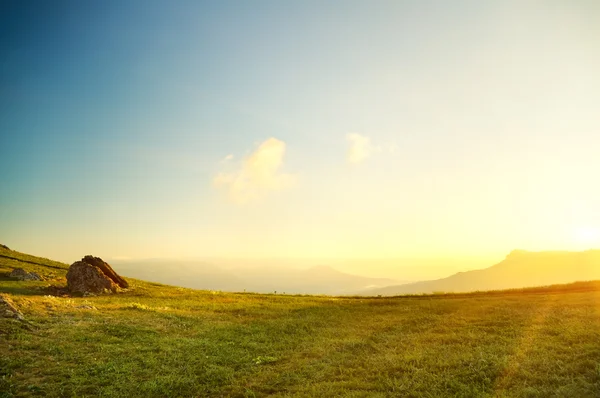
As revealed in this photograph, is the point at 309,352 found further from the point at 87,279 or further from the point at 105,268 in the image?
the point at 105,268

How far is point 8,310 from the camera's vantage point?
24.3 m

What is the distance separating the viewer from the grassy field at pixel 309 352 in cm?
1527

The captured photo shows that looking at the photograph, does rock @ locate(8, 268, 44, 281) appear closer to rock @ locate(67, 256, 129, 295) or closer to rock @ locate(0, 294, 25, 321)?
rock @ locate(67, 256, 129, 295)

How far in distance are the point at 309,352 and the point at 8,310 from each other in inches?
841

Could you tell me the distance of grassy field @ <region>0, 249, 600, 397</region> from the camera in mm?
15273

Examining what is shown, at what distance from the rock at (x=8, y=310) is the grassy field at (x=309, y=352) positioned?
0.69 metres

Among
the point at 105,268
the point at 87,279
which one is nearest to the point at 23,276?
the point at 105,268


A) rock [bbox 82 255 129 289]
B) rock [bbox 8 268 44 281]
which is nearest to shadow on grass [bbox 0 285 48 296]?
rock [bbox 8 268 44 281]

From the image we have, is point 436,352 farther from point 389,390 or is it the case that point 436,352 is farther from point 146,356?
point 146,356

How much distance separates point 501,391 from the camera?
1338 centimetres

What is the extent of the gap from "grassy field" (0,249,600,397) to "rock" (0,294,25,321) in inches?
27.1

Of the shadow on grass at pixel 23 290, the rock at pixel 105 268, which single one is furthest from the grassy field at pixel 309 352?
the rock at pixel 105 268

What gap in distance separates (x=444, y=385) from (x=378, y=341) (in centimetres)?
954

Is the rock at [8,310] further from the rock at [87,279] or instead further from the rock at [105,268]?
the rock at [105,268]
